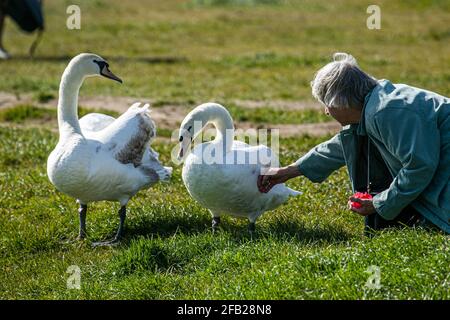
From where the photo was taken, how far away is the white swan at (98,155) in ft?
21.8

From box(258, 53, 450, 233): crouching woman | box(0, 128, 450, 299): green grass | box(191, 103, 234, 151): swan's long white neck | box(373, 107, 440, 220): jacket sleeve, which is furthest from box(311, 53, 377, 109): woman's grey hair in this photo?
box(191, 103, 234, 151): swan's long white neck

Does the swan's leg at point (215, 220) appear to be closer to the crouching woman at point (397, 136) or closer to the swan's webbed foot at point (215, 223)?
the swan's webbed foot at point (215, 223)

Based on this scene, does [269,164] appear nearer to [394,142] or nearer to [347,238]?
[347,238]

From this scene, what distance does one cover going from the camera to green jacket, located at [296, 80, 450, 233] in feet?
17.7

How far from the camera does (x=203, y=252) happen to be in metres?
5.99

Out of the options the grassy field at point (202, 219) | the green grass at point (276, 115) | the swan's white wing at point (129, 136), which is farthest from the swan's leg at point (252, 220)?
the green grass at point (276, 115)

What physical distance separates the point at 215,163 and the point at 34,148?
414 cm

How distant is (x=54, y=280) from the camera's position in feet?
19.1

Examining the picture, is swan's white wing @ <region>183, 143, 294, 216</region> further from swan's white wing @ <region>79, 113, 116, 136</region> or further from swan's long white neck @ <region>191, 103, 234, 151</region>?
swan's white wing @ <region>79, 113, 116, 136</region>

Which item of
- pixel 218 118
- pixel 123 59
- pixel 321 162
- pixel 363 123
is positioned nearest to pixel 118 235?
pixel 218 118

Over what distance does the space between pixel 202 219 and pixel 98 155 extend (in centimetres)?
104

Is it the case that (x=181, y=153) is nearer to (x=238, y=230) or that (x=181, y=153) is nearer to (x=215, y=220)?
(x=215, y=220)

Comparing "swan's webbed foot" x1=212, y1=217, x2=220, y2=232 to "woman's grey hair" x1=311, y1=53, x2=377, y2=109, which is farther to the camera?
"swan's webbed foot" x1=212, y1=217, x2=220, y2=232

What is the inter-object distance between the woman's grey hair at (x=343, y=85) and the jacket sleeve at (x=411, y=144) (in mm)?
232
